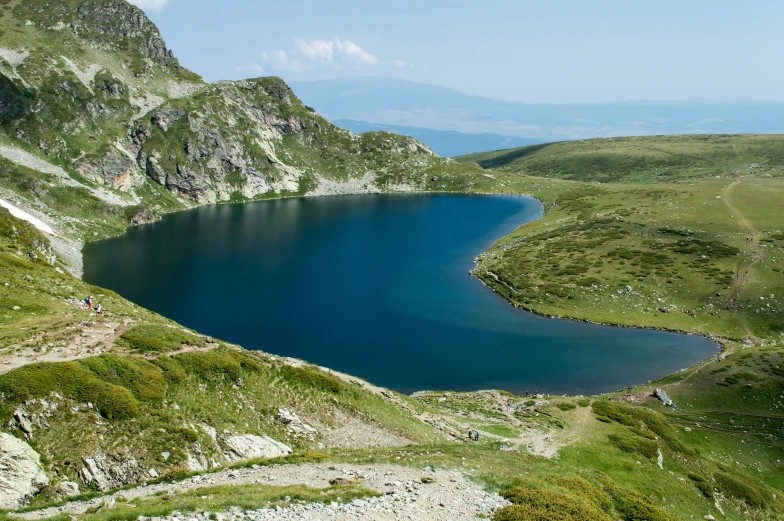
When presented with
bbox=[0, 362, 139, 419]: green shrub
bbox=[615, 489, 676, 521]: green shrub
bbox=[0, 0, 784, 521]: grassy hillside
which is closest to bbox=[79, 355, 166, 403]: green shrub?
bbox=[0, 0, 784, 521]: grassy hillside

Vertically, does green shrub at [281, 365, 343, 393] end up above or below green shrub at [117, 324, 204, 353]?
below

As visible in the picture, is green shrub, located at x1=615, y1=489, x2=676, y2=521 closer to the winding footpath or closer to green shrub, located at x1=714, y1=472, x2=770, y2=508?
green shrub, located at x1=714, y1=472, x2=770, y2=508

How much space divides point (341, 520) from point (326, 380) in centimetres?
2036

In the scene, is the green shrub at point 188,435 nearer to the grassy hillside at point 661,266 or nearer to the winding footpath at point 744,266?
the grassy hillside at point 661,266

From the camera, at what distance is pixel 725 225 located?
407ft

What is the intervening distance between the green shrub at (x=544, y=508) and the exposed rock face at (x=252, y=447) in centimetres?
1308

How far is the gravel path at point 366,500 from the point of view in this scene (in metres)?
17.4

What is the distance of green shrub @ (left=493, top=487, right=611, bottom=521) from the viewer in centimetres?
1881

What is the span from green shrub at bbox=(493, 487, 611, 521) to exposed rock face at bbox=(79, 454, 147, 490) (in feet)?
55.3

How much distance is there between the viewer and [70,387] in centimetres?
2350

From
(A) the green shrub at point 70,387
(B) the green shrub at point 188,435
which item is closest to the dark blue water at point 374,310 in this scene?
(B) the green shrub at point 188,435

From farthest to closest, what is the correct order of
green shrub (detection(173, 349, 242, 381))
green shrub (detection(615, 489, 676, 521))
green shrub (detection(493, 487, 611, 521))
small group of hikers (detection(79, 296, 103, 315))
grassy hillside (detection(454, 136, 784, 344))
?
grassy hillside (detection(454, 136, 784, 344)) → small group of hikers (detection(79, 296, 103, 315)) → green shrub (detection(173, 349, 242, 381)) → green shrub (detection(615, 489, 676, 521)) → green shrub (detection(493, 487, 611, 521))

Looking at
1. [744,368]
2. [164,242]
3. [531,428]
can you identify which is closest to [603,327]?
[744,368]

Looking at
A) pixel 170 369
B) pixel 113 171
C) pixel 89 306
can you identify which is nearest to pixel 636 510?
pixel 170 369
